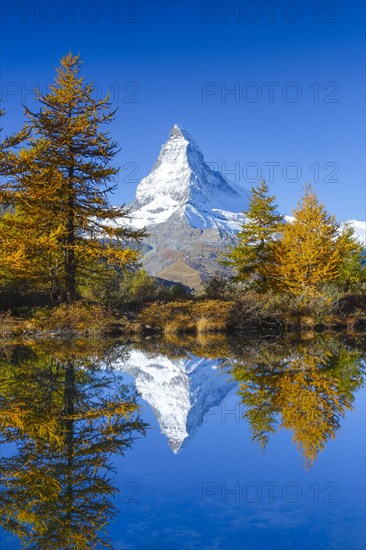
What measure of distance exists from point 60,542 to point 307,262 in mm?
27172

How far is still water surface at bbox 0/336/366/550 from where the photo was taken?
436 centimetres

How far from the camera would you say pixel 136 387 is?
35.8 feet

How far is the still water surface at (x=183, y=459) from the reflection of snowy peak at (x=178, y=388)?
2.0 inches

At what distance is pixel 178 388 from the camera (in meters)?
10.8

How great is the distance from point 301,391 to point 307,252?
2121cm

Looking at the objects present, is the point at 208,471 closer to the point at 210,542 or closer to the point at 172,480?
the point at 172,480

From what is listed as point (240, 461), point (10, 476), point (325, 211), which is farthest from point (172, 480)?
point (325, 211)

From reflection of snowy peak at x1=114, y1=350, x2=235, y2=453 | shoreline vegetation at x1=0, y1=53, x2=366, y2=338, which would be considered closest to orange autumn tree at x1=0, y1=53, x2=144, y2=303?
shoreline vegetation at x1=0, y1=53, x2=366, y2=338

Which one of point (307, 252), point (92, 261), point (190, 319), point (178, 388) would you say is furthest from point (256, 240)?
point (178, 388)

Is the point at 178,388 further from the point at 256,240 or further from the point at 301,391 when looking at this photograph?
the point at 256,240

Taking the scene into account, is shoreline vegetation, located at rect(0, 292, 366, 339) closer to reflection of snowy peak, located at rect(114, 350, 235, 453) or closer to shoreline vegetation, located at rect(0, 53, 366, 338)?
shoreline vegetation, located at rect(0, 53, 366, 338)

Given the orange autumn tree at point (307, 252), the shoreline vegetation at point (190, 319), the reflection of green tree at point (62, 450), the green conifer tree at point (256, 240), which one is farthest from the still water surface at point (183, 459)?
the green conifer tree at point (256, 240)

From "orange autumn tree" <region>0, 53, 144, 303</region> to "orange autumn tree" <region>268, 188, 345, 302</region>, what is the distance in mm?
11456

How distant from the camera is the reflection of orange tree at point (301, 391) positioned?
7.31 meters
